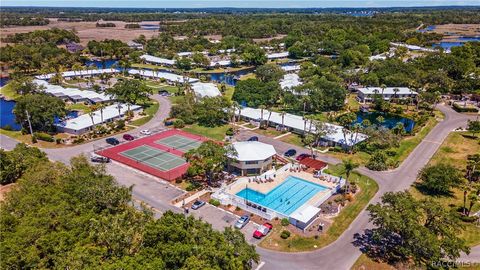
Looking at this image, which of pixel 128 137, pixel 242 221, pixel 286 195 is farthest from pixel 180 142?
pixel 242 221

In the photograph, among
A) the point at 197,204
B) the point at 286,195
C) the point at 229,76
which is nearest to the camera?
the point at 197,204

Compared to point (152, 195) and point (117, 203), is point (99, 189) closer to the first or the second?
point (117, 203)

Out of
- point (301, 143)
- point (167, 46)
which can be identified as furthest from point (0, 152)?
point (167, 46)

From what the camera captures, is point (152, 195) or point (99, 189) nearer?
point (99, 189)

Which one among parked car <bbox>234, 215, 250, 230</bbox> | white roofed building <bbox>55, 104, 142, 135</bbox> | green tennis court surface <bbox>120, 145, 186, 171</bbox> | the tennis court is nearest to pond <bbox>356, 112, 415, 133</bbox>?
the tennis court

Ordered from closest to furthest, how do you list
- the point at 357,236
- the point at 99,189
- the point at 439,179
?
1. the point at 99,189
2. the point at 357,236
3. the point at 439,179

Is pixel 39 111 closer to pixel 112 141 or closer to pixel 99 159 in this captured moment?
pixel 112 141

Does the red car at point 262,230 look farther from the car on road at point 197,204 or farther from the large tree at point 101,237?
the car on road at point 197,204
